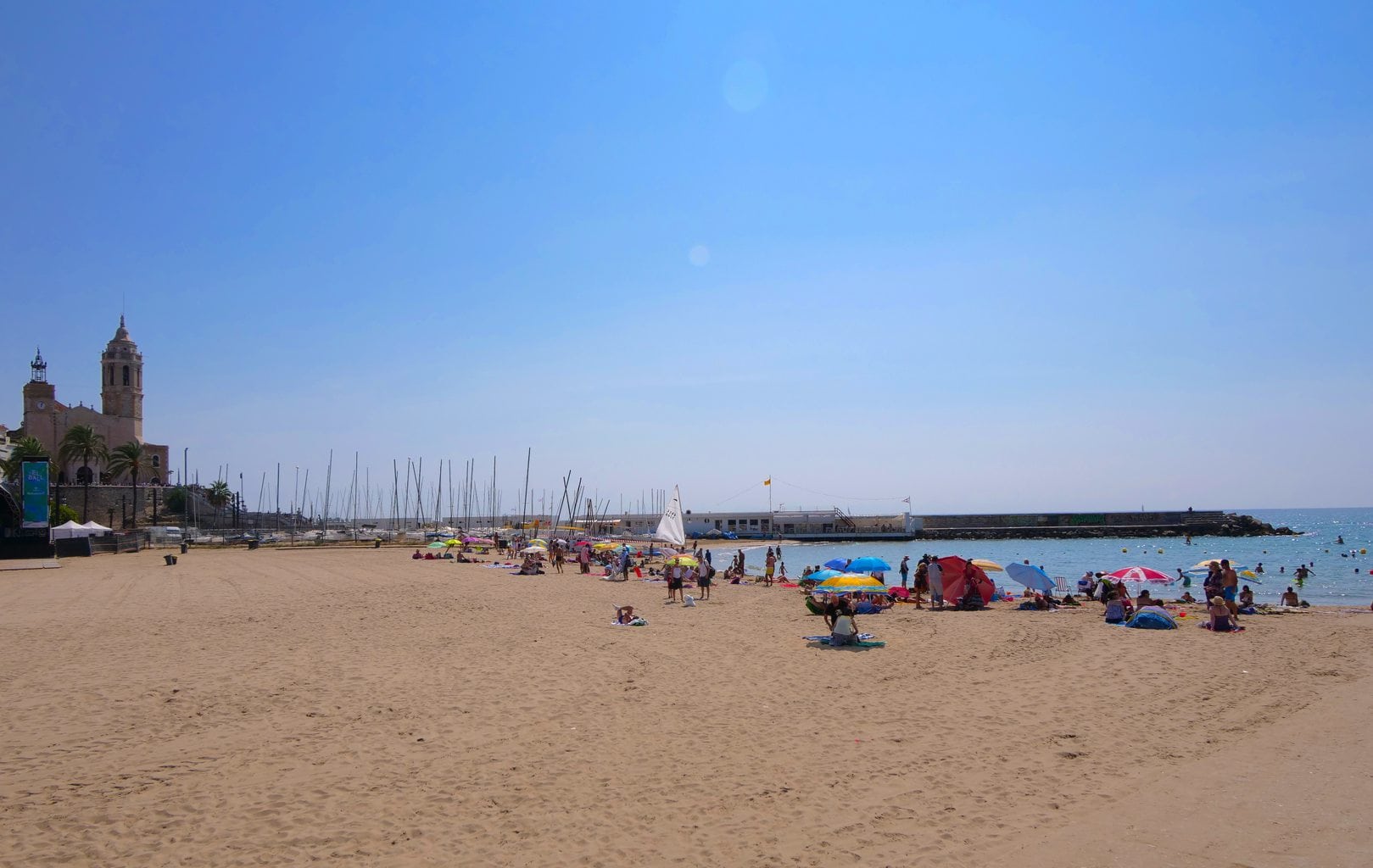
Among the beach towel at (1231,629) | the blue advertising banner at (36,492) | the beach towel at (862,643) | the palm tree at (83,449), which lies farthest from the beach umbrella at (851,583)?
the palm tree at (83,449)

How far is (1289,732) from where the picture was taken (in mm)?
10125

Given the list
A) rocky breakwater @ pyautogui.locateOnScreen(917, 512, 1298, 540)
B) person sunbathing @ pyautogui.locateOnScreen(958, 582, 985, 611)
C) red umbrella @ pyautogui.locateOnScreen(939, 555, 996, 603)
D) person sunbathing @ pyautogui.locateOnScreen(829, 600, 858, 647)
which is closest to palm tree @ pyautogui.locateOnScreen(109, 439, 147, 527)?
red umbrella @ pyautogui.locateOnScreen(939, 555, 996, 603)

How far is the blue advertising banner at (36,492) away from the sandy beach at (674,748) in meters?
31.2

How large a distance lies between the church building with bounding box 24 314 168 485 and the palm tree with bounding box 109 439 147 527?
1.95 meters

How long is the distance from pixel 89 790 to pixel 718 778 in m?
5.87

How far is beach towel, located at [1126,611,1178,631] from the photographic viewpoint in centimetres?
1819

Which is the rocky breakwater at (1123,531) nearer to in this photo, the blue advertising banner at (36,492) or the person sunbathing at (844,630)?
the blue advertising banner at (36,492)

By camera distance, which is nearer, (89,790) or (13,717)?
(89,790)

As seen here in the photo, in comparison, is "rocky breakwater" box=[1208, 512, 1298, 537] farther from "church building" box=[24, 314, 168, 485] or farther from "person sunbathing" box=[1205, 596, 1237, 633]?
"church building" box=[24, 314, 168, 485]

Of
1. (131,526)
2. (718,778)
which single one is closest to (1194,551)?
(718,778)

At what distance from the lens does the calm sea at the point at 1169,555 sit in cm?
3881

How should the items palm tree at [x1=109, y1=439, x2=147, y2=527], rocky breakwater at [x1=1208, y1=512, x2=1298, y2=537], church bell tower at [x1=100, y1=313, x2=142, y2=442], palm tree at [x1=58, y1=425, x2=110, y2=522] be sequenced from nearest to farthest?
palm tree at [x1=58, y1=425, x2=110, y2=522] → palm tree at [x1=109, y1=439, x2=147, y2=527] → church bell tower at [x1=100, y1=313, x2=142, y2=442] → rocky breakwater at [x1=1208, y1=512, x2=1298, y2=537]

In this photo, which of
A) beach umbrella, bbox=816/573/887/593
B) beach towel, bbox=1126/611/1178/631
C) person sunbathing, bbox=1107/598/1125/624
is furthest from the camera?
beach umbrella, bbox=816/573/887/593

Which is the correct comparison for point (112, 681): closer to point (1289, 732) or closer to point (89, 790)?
point (89, 790)
